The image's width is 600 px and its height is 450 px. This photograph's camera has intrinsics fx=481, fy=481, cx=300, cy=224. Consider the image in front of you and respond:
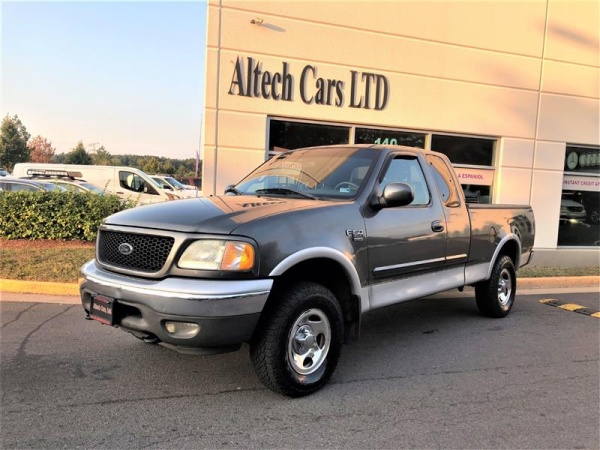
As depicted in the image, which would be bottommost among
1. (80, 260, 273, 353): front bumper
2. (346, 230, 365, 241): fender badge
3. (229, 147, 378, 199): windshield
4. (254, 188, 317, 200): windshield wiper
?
(80, 260, 273, 353): front bumper

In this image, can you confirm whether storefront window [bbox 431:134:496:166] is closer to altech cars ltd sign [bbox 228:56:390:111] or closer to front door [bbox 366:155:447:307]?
altech cars ltd sign [bbox 228:56:390:111]

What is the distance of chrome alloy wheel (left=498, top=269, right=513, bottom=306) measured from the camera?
614 cm

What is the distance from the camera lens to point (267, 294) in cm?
317

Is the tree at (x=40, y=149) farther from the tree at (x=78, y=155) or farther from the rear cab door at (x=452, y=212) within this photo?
the rear cab door at (x=452, y=212)

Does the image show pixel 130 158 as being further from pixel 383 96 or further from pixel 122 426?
pixel 122 426

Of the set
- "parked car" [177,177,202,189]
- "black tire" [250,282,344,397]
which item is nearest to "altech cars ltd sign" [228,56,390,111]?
"black tire" [250,282,344,397]

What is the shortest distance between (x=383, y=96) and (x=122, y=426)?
8.80 meters

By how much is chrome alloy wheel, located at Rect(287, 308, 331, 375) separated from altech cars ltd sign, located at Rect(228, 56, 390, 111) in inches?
263

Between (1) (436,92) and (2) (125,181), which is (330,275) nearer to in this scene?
(1) (436,92)

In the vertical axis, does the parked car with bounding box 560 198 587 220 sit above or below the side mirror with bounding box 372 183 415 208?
below

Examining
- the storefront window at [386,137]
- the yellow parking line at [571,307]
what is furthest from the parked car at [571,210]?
the yellow parking line at [571,307]

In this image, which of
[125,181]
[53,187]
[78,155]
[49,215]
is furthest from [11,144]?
[49,215]

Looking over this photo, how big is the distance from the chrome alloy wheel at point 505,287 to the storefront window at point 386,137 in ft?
15.8

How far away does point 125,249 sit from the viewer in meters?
3.43
